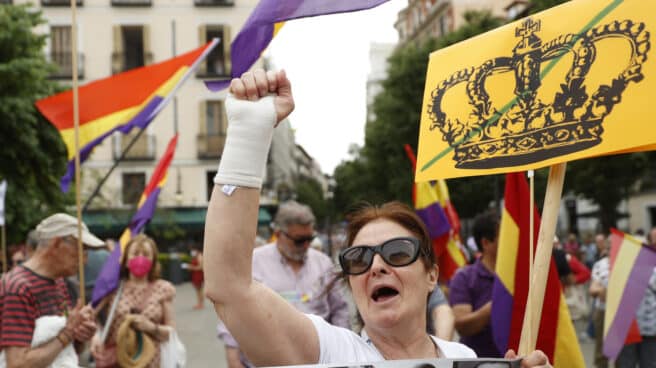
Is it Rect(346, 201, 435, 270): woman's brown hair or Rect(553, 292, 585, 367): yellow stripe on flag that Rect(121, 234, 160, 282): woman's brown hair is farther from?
Rect(346, 201, 435, 270): woman's brown hair

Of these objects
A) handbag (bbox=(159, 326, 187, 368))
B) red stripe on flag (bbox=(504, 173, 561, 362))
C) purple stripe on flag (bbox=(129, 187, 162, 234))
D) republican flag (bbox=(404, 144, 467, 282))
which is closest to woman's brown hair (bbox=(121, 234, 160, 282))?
handbag (bbox=(159, 326, 187, 368))

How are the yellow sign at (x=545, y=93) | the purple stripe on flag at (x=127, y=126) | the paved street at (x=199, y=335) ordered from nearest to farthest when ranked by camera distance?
the yellow sign at (x=545, y=93) → the purple stripe on flag at (x=127, y=126) → the paved street at (x=199, y=335)

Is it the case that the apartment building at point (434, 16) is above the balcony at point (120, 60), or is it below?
above

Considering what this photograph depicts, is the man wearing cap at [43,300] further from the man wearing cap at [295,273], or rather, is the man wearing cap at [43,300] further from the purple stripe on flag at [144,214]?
the purple stripe on flag at [144,214]

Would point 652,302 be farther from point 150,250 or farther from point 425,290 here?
point 425,290

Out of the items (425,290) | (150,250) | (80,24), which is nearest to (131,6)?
(80,24)

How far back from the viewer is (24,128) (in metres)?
14.5

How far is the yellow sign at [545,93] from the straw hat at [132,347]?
3259mm

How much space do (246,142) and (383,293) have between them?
25.4 inches

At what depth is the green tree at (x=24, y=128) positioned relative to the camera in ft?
47.1

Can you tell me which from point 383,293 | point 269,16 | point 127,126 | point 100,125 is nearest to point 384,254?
point 383,293

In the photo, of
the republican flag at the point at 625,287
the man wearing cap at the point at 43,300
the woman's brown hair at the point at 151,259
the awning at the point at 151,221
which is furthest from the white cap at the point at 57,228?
the awning at the point at 151,221

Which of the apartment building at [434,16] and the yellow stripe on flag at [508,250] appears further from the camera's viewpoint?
the apartment building at [434,16]

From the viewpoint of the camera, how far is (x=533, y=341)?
2.03m
